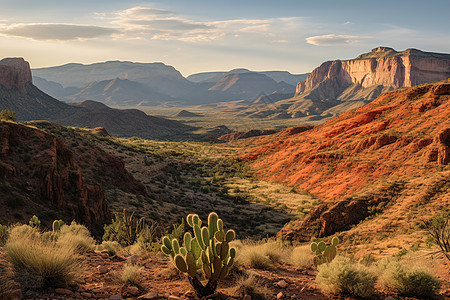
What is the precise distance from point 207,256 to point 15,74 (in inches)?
5864

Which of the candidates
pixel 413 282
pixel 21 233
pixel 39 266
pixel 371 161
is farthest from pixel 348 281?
pixel 371 161

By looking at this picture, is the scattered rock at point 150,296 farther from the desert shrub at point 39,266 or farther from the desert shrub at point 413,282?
the desert shrub at point 413,282

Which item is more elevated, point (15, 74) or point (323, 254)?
point (15, 74)

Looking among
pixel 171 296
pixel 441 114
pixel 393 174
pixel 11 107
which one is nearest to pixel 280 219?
pixel 393 174

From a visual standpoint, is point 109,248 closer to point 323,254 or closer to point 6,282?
point 6,282

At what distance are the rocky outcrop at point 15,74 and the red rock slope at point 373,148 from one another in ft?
374

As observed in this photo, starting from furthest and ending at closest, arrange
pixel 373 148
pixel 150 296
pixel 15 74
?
pixel 15 74, pixel 373 148, pixel 150 296

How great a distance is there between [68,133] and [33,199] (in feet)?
73.2

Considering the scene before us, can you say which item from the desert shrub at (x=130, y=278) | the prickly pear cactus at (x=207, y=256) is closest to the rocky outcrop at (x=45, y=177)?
the desert shrub at (x=130, y=278)

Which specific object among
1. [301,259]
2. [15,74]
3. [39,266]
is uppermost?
→ [15,74]

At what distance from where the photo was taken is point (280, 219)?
2939 cm

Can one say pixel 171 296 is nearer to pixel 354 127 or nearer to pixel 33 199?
pixel 33 199

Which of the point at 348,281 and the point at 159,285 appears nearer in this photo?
the point at 348,281

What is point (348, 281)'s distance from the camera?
22.0 feet
